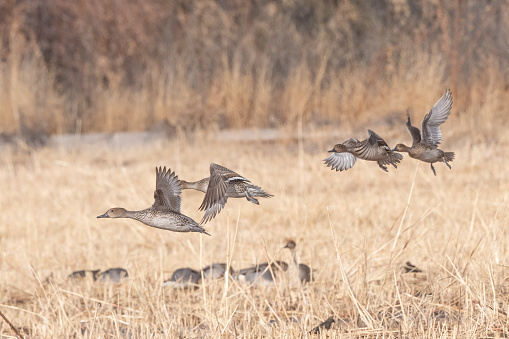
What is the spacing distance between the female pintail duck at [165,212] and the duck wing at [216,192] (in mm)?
40

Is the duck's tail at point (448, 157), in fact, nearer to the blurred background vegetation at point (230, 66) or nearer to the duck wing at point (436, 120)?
the duck wing at point (436, 120)

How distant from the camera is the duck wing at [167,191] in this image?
1.18 metres

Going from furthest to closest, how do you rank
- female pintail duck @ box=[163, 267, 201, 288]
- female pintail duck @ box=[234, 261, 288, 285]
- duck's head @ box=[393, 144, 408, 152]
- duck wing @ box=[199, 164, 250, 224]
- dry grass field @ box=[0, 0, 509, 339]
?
1. female pintail duck @ box=[163, 267, 201, 288]
2. female pintail duck @ box=[234, 261, 288, 285]
3. dry grass field @ box=[0, 0, 509, 339]
4. duck's head @ box=[393, 144, 408, 152]
5. duck wing @ box=[199, 164, 250, 224]

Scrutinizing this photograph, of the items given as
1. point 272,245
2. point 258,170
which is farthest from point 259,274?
point 258,170

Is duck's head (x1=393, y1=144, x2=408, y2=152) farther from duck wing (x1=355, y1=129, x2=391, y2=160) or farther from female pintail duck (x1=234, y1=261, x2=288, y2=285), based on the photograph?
female pintail duck (x1=234, y1=261, x2=288, y2=285)

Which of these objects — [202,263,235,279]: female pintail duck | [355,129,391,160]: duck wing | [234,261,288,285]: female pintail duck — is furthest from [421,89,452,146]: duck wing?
[202,263,235,279]: female pintail duck

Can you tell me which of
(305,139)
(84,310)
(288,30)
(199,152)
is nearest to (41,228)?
(84,310)

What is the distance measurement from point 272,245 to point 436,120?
4.45 meters

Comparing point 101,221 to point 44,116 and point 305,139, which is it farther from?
point 44,116

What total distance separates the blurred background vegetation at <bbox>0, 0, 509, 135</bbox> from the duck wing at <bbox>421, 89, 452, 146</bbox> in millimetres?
8724

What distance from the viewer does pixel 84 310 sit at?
441cm

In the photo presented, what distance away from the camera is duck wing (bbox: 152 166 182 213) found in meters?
1.18

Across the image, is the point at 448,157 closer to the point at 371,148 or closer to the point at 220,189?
the point at 371,148

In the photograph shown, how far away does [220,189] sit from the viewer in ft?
3.58
